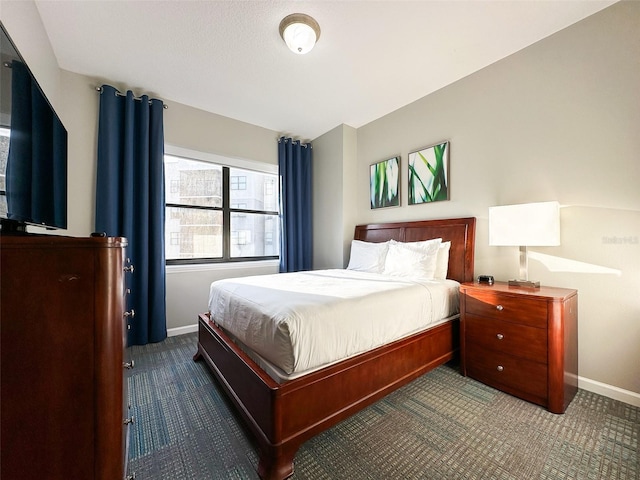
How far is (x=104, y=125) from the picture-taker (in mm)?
2648

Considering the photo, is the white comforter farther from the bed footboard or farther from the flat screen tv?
the flat screen tv

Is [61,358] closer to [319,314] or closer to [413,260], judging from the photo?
[319,314]

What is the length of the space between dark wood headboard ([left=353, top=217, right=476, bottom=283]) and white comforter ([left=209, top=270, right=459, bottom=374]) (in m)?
0.42

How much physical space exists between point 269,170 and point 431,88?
230cm

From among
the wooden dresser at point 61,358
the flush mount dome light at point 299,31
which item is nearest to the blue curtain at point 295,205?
the flush mount dome light at point 299,31

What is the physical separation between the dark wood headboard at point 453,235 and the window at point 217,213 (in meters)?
1.93

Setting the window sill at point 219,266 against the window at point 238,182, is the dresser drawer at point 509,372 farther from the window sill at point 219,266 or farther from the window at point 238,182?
the window at point 238,182

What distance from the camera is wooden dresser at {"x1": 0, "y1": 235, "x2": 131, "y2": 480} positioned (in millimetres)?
705

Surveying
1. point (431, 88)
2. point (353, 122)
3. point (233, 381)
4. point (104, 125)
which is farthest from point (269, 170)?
point (233, 381)

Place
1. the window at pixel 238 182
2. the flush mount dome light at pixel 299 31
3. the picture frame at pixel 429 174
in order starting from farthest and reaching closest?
the window at pixel 238 182, the picture frame at pixel 429 174, the flush mount dome light at pixel 299 31

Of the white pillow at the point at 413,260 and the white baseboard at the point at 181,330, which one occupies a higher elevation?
the white pillow at the point at 413,260

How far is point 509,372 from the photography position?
1873mm

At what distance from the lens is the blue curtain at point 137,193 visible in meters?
2.64

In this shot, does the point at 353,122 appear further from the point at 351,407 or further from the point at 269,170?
the point at 351,407
